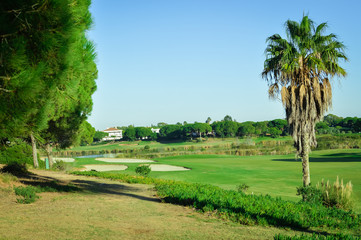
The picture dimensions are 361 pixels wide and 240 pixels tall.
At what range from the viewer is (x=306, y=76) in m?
15.5

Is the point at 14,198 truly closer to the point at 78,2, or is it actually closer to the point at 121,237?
the point at 121,237

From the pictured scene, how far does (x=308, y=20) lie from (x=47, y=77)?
530 inches

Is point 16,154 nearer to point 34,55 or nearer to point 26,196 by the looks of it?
point 26,196

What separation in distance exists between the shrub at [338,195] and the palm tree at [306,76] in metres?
2.76

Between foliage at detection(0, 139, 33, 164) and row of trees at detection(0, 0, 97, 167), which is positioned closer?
row of trees at detection(0, 0, 97, 167)

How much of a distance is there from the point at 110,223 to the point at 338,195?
29.1ft

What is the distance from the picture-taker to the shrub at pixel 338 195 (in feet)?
38.9

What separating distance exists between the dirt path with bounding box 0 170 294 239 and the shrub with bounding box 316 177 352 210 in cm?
553

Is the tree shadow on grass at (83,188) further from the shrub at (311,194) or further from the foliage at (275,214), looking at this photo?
the shrub at (311,194)

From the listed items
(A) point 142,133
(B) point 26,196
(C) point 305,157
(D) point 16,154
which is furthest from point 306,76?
(A) point 142,133

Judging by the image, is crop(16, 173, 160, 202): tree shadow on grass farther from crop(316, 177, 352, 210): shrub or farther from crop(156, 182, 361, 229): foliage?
crop(316, 177, 352, 210): shrub

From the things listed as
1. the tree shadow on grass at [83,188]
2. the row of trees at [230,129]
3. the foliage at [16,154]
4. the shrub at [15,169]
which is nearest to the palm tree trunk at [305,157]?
the tree shadow on grass at [83,188]

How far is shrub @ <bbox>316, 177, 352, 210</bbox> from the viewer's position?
11.9 meters

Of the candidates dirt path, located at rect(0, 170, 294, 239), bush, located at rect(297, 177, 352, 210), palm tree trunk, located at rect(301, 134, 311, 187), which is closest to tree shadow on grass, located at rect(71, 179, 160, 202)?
dirt path, located at rect(0, 170, 294, 239)
